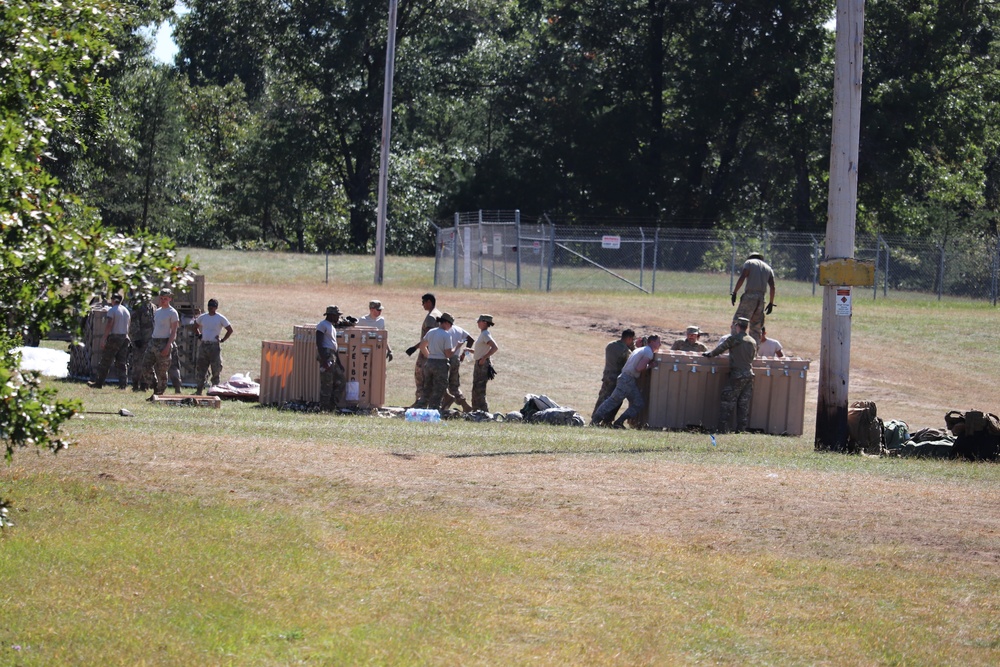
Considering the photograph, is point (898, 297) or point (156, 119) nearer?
point (898, 297)

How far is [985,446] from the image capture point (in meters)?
15.2

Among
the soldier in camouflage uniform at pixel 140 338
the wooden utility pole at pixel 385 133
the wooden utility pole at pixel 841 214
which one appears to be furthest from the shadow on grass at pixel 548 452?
the wooden utility pole at pixel 385 133

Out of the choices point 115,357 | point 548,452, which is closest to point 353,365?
point 115,357

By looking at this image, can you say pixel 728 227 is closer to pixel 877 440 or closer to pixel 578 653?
pixel 877 440

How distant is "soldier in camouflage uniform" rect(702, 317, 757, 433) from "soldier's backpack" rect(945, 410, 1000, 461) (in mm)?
3135

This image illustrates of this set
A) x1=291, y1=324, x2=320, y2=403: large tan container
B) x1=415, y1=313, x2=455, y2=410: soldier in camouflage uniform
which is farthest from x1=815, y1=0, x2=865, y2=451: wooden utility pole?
x1=291, y1=324, x2=320, y2=403: large tan container

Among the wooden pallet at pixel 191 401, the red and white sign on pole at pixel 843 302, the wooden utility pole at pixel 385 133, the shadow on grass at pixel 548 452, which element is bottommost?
the wooden pallet at pixel 191 401

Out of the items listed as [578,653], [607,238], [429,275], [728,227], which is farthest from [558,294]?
[578,653]

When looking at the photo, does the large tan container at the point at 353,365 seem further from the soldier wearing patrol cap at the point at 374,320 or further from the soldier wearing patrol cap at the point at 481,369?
the soldier wearing patrol cap at the point at 481,369

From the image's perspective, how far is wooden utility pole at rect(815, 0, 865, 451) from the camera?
594 inches

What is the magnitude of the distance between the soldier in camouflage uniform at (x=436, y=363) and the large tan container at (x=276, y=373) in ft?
6.95

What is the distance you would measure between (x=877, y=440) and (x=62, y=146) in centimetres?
2435

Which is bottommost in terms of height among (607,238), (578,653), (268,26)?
(578,653)

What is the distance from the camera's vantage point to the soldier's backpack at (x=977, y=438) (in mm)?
15125
